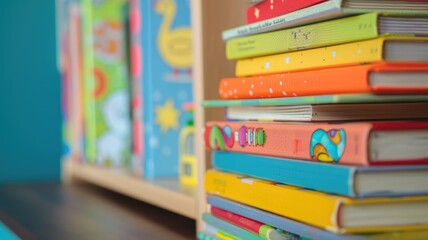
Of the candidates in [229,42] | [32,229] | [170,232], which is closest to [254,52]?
[229,42]

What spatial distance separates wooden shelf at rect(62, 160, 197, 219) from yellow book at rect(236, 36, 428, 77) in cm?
34

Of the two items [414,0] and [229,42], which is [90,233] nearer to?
[229,42]

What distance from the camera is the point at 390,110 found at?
2.32ft

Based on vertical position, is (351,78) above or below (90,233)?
above

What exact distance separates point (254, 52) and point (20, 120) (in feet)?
4.48

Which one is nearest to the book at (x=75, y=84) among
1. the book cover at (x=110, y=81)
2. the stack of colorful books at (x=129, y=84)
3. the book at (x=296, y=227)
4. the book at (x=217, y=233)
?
the stack of colorful books at (x=129, y=84)

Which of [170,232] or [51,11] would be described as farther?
[51,11]

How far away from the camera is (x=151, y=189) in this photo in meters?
1.23

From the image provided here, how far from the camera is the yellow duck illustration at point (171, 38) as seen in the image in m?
1.41

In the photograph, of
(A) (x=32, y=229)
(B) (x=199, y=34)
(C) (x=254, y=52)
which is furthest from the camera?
(A) (x=32, y=229)

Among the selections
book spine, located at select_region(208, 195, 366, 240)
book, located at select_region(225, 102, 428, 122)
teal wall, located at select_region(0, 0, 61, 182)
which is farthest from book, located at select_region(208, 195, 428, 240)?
teal wall, located at select_region(0, 0, 61, 182)

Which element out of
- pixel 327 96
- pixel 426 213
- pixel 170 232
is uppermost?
pixel 327 96

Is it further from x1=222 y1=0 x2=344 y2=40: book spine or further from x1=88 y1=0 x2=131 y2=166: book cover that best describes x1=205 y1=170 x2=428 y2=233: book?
x1=88 y1=0 x2=131 y2=166: book cover

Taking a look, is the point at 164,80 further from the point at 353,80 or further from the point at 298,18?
the point at 353,80
